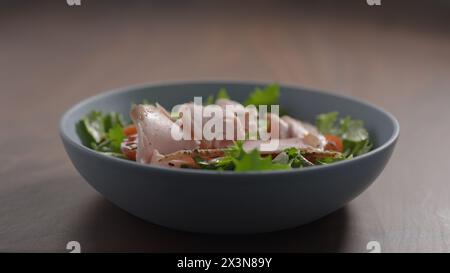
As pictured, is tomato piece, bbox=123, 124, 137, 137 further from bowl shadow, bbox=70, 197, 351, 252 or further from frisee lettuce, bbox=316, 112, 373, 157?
frisee lettuce, bbox=316, 112, 373, 157

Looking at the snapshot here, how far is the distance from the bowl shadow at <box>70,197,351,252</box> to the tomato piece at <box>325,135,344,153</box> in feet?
0.83

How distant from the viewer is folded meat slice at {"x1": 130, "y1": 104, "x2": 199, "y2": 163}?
1.61 meters

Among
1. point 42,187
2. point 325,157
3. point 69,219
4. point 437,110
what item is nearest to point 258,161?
point 325,157

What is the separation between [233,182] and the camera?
1.33 metres

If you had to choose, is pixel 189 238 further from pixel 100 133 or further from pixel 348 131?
pixel 348 131

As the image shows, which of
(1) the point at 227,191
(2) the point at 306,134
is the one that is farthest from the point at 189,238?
(2) the point at 306,134

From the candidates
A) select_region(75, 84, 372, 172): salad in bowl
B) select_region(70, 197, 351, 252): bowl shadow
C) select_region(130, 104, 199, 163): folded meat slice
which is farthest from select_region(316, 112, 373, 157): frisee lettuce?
select_region(130, 104, 199, 163): folded meat slice

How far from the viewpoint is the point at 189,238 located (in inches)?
60.7

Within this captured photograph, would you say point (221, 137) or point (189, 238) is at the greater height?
point (221, 137)

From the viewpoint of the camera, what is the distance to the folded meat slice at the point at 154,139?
1609 mm

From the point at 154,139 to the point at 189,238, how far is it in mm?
276

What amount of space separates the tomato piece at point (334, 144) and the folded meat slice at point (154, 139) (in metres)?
0.44

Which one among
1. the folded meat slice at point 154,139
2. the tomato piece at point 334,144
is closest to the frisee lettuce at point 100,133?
the folded meat slice at point 154,139

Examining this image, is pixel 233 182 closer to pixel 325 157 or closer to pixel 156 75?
pixel 325 157
